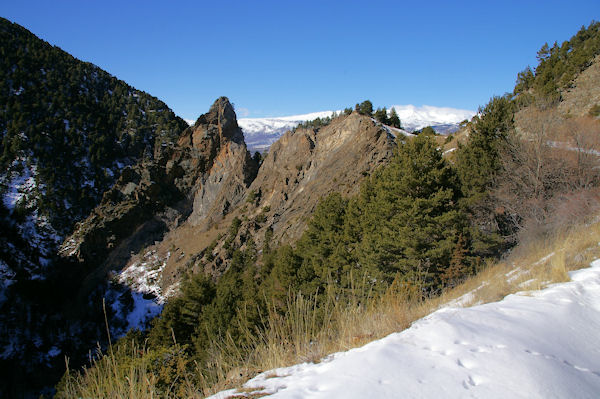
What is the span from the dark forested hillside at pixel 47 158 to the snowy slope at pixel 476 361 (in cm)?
5070

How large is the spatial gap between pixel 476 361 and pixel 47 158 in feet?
272

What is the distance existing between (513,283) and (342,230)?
13905mm

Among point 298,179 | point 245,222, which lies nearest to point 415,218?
point 298,179

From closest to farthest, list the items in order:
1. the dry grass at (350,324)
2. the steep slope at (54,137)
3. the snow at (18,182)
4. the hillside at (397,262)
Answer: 1. the hillside at (397,262)
2. the dry grass at (350,324)
3. the steep slope at (54,137)
4. the snow at (18,182)

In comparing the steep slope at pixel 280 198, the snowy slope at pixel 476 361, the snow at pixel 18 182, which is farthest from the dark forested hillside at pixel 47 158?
the snowy slope at pixel 476 361

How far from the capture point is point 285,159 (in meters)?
46.9

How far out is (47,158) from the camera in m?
63.0

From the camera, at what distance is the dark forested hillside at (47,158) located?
43.8 metres

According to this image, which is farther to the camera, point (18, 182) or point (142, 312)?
point (18, 182)

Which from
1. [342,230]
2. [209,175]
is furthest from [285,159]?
[342,230]

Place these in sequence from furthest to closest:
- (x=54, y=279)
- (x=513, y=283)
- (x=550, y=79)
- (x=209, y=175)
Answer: (x=209, y=175)
(x=54, y=279)
(x=550, y=79)
(x=513, y=283)

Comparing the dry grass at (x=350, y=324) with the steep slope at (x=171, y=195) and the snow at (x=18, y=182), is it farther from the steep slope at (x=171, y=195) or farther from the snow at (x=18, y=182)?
the snow at (x=18, y=182)

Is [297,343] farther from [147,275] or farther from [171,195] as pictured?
[171,195]

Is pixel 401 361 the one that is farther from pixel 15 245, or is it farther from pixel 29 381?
pixel 15 245
